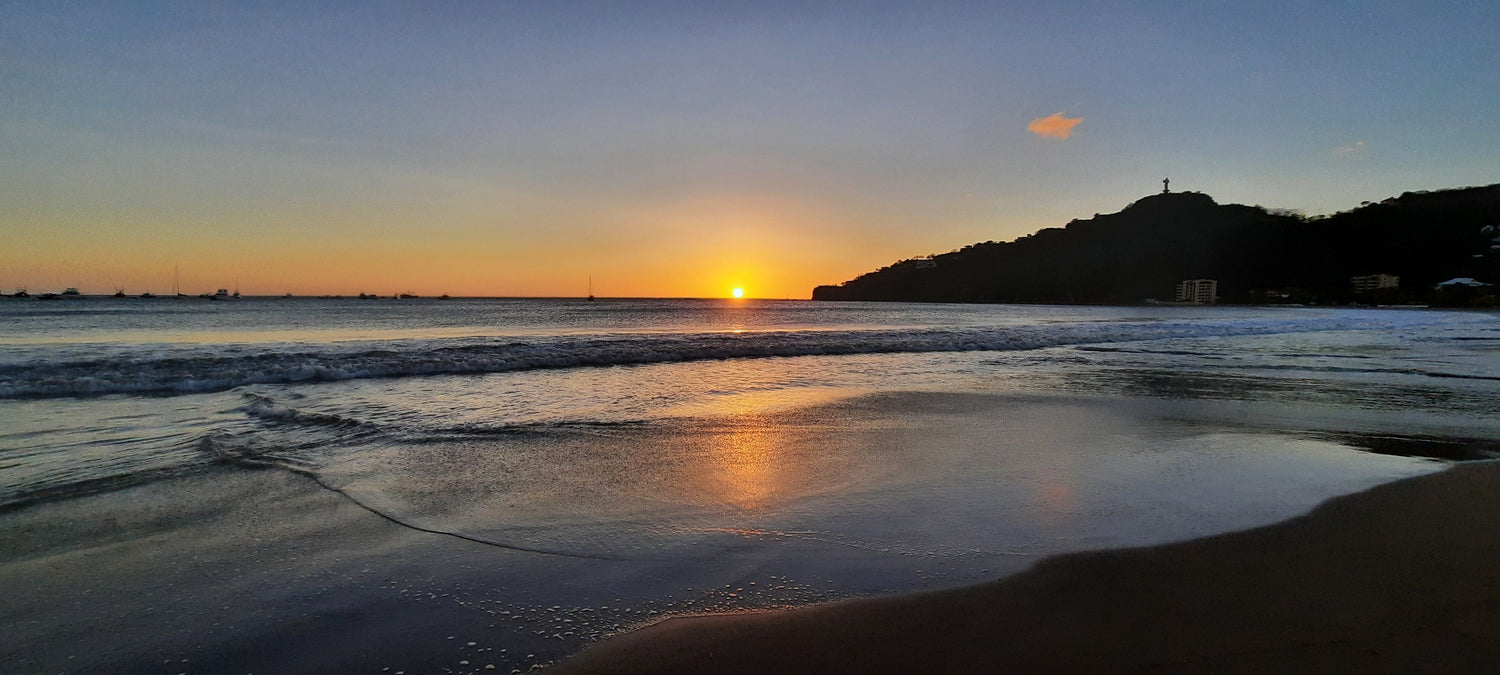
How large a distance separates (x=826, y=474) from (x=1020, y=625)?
107 inches

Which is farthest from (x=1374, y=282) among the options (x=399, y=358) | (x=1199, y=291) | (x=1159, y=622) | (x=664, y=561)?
(x=664, y=561)

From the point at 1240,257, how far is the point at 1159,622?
15680 centimetres

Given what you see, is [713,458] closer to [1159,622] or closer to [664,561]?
[664,561]

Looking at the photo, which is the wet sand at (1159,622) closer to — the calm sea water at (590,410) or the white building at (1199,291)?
the calm sea water at (590,410)

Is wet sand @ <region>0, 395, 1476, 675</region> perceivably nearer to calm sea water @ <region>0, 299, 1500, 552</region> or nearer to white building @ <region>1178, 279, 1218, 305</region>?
calm sea water @ <region>0, 299, 1500, 552</region>

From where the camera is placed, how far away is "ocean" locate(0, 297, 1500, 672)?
137 inches

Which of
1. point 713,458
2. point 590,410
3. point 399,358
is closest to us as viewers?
point 713,458

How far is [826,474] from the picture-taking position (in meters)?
5.49

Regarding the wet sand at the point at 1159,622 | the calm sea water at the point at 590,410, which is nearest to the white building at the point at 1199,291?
the calm sea water at the point at 590,410

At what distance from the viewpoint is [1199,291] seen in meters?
122

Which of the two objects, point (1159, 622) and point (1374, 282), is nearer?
point (1159, 622)

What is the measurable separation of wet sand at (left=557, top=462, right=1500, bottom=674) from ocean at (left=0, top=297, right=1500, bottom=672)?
0.22 metres

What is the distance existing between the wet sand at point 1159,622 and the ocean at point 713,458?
222mm

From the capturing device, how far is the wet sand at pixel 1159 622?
2512 millimetres
